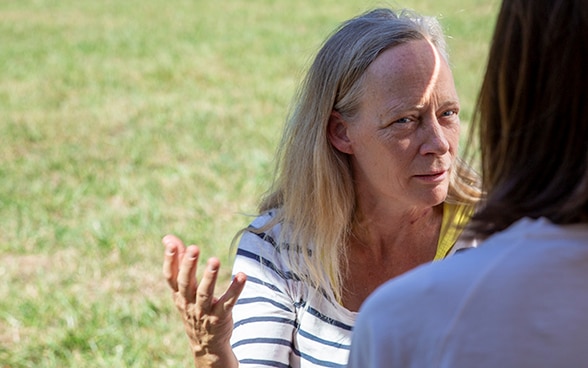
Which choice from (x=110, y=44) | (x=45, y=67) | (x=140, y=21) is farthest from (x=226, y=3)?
(x=45, y=67)

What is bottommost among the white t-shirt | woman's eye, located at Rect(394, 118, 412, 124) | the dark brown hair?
woman's eye, located at Rect(394, 118, 412, 124)

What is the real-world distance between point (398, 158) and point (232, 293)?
0.57 meters

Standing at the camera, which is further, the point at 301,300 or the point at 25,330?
the point at 25,330

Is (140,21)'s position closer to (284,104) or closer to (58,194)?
(284,104)

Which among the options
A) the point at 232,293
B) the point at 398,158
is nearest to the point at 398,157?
the point at 398,158

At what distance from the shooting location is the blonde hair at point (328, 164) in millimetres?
2162

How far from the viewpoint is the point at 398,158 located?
7.06 feet

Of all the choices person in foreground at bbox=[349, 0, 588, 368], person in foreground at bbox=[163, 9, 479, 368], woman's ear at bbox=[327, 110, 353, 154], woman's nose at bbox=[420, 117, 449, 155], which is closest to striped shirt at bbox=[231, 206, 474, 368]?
person in foreground at bbox=[163, 9, 479, 368]

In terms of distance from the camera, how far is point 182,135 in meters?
6.34

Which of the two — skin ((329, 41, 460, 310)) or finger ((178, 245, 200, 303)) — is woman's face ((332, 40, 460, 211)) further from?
finger ((178, 245, 200, 303))

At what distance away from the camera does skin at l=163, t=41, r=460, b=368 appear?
6.99 feet

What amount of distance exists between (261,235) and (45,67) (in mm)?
6504

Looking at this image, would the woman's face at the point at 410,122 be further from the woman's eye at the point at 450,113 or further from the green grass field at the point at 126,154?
the green grass field at the point at 126,154

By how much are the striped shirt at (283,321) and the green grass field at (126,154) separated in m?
0.30
